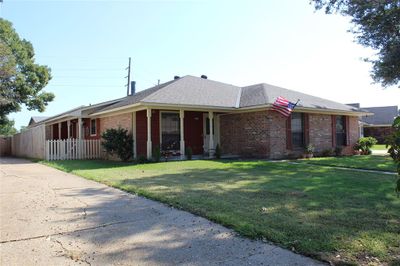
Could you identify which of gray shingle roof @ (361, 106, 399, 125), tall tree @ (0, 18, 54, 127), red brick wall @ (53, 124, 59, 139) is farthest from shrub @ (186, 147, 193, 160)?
gray shingle roof @ (361, 106, 399, 125)

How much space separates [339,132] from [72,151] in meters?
15.9

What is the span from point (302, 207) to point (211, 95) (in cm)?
1363

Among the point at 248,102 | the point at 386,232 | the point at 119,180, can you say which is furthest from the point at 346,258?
the point at 248,102

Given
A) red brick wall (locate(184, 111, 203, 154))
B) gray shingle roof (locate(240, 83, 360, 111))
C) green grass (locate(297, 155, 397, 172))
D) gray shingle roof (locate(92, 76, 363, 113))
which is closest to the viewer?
green grass (locate(297, 155, 397, 172))

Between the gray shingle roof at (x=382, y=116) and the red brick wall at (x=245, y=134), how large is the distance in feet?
96.0

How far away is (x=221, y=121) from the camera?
19.2 metres

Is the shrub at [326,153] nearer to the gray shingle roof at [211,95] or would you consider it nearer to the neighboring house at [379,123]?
the gray shingle roof at [211,95]

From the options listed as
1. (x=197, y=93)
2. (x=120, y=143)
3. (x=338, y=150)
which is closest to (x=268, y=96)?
(x=197, y=93)

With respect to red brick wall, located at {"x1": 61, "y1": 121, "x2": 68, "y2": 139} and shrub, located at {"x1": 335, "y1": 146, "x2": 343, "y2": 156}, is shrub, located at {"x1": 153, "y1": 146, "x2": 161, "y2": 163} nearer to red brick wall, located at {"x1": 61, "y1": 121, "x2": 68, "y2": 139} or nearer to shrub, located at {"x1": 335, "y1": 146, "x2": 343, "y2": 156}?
shrub, located at {"x1": 335, "y1": 146, "x2": 343, "y2": 156}

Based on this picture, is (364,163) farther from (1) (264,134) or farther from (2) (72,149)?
(2) (72,149)

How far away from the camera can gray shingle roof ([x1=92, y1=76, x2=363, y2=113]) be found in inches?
642

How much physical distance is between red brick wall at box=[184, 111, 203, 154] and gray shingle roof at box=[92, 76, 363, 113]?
45.7 inches

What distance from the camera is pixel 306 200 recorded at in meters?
6.33

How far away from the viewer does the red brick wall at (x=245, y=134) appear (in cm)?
1700
